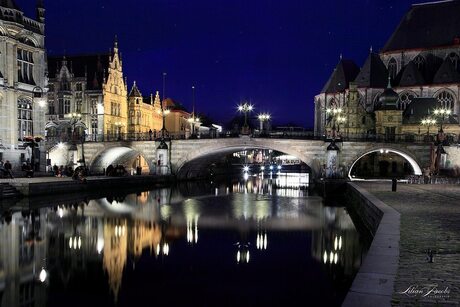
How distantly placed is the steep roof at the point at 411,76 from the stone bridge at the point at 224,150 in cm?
2538

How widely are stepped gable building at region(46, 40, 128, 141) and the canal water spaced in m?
39.8

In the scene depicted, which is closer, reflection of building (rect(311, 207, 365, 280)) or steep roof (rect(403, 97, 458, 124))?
reflection of building (rect(311, 207, 365, 280))

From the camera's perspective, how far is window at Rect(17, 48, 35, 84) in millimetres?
41166

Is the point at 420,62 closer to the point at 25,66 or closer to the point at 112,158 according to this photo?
the point at 112,158

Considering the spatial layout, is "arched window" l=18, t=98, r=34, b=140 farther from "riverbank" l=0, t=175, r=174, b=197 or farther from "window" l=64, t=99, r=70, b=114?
"window" l=64, t=99, r=70, b=114

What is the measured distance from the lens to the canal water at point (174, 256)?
41.7 feet

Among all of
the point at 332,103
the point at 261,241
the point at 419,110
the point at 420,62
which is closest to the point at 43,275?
the point at 261,241

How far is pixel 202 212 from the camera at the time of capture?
29.6m

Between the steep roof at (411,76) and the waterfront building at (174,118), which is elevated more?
the steep roof at (411,76)

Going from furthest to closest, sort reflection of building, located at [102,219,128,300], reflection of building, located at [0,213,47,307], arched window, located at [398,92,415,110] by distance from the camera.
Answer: arched window, located at [398,92,415,110] < reflection of building, located at [102,219,128,300] < reflection of building, located at [0,213,47,307]

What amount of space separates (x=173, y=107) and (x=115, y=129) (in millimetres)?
30373

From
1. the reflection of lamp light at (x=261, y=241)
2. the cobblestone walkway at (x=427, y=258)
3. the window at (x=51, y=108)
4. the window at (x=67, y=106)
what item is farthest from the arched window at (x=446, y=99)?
the window at (x=51, y=108)

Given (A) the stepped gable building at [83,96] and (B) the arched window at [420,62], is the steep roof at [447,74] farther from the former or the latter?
(A) the stepped gable building at [83,96]

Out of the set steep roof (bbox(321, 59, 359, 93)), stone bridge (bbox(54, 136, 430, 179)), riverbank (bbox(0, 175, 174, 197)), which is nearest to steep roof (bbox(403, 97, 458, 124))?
steep roof (bbox(321, 59, 359, 93))
